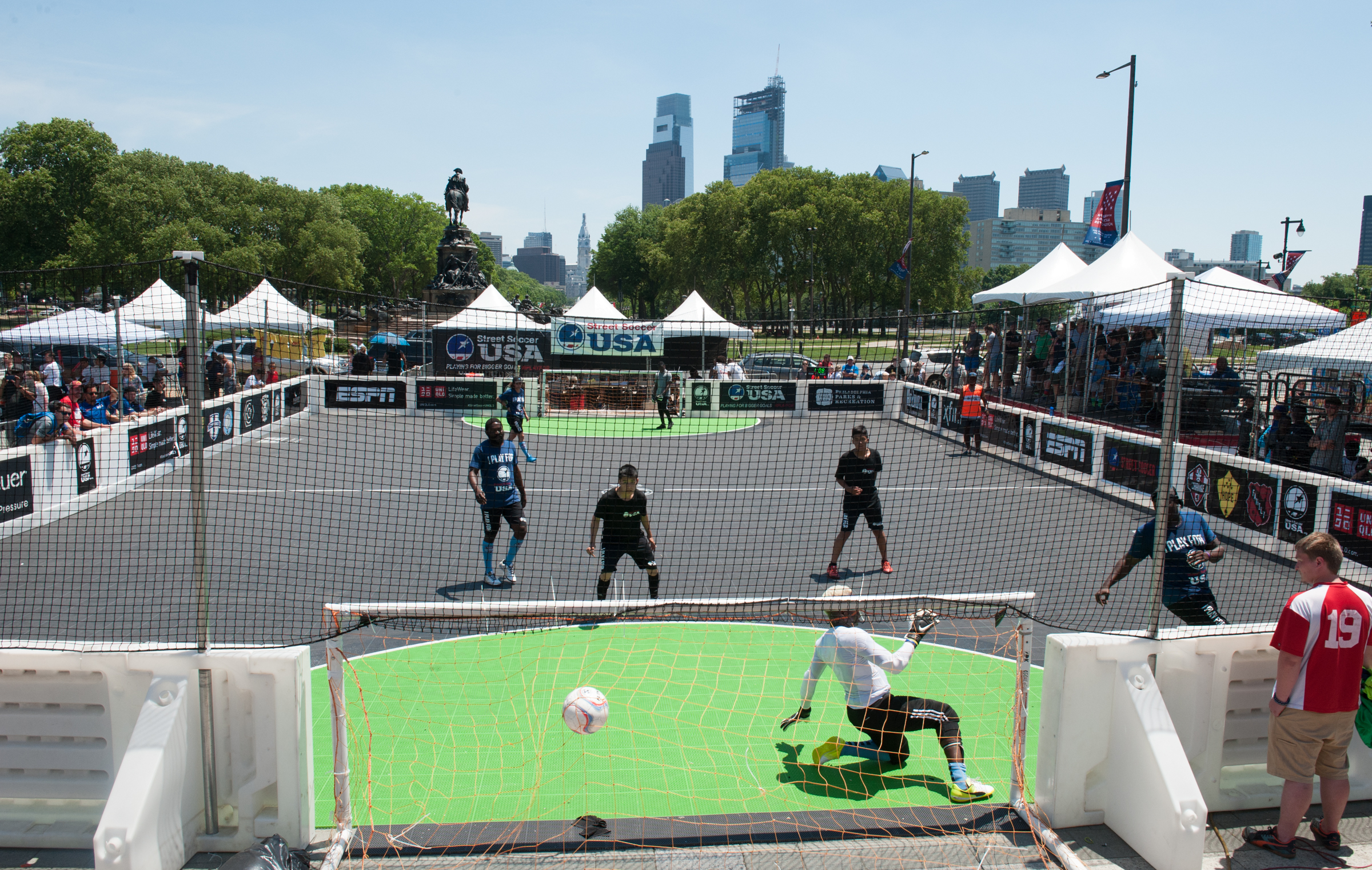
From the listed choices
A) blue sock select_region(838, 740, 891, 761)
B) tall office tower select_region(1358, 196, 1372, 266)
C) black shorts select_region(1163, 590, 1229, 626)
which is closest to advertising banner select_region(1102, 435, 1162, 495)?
black shorts select_region(1163, 590, 1229, 626)

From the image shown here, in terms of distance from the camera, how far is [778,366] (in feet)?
95.2

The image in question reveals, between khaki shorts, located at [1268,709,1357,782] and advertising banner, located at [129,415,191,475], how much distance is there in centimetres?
1440

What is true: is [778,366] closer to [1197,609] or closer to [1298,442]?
[1298,442]

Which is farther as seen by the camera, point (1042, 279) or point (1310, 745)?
point (1042, 279)

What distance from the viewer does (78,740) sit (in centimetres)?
429

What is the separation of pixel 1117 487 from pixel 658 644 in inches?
381

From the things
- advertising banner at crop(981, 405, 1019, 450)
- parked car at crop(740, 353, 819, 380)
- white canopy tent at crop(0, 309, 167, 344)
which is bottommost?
advertising banner at crop(981, 405, 1019, 450)

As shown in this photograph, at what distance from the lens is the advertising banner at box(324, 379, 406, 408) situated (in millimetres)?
23328

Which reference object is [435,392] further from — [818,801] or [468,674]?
[818,801]

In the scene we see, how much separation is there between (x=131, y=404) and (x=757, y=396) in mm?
15983

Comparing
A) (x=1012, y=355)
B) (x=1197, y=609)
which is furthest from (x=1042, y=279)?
(x=1197, y=609)

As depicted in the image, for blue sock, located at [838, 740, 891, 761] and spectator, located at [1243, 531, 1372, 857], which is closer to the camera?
spectator, located at [1243, 531, 1372, 857]

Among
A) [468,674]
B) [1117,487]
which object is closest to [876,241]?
[1117,487]

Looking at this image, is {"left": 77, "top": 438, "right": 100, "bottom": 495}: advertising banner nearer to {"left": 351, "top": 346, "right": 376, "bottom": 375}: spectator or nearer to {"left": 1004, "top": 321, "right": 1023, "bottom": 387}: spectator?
{"left": 351, "top": 346, "right": 376, "bottom": 375}: spectator
